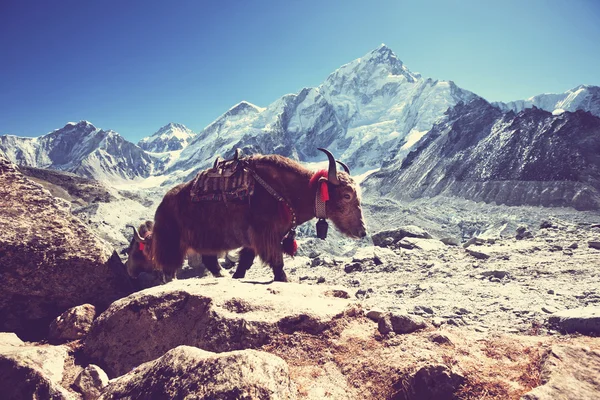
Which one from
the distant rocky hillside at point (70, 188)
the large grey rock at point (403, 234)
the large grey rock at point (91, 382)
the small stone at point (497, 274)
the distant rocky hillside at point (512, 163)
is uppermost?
the distant rocky hillside at point (512, 163)

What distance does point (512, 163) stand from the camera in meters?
48.8

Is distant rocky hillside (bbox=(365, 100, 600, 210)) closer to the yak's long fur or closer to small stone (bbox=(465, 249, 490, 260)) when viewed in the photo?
small stone (bbox=(465, 249, 490, 260))

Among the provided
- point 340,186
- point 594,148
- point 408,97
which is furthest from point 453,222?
point 408,97

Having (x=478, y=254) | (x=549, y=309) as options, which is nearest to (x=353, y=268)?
(x=478, y=254)

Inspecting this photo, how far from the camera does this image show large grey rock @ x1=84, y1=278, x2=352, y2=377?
2451 millimetres

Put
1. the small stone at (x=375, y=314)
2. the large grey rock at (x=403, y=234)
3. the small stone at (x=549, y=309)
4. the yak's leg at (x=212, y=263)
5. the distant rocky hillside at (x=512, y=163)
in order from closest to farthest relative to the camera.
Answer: the small stone at (x=375, y=314) < the small stone at (x=549, y=309) < the yak's leg at (x=212, y=263) < the large grey rock at (x=403, y=234) < the distant rocky hillside at (x=512, y=163)

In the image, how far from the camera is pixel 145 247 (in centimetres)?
570

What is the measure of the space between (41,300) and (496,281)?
5919mm

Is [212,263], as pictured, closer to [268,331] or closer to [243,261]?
[243,261]

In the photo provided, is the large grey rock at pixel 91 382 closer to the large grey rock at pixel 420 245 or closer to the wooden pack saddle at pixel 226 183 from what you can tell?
the wooden pack saddle at pixel 226 183

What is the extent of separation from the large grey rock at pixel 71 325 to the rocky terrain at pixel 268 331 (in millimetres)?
11

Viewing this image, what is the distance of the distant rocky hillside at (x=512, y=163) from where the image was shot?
3806 centimetres

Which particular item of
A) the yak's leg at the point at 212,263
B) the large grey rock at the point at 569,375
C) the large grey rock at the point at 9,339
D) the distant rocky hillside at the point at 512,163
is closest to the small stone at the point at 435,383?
the large grey rock at the point at 569,375

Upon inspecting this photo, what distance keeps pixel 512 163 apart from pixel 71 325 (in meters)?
56.2
